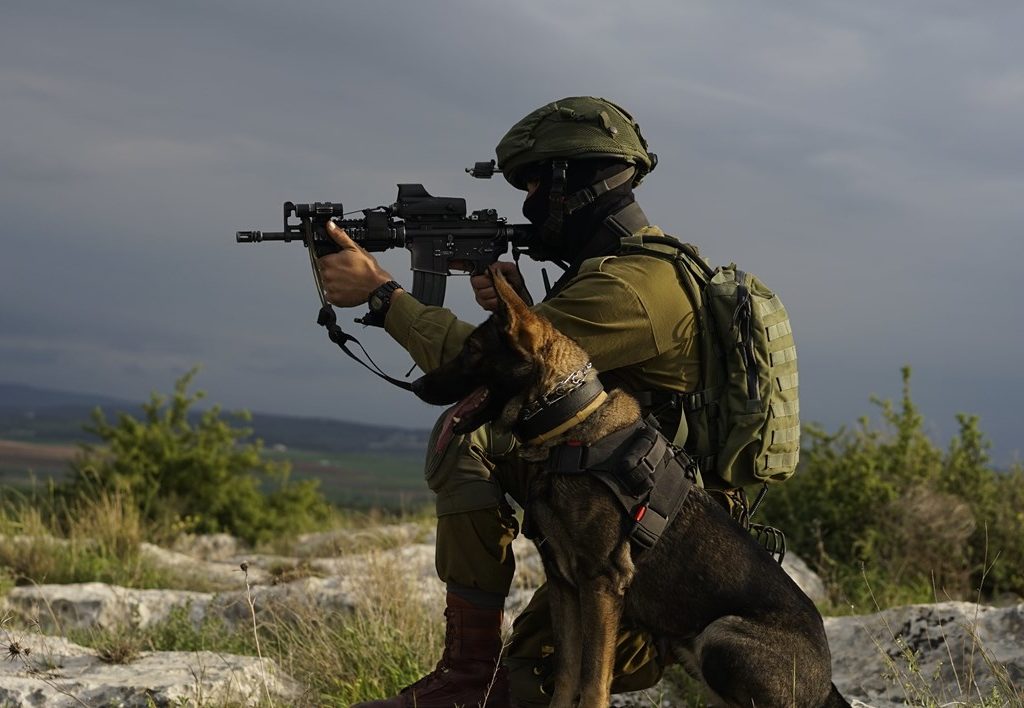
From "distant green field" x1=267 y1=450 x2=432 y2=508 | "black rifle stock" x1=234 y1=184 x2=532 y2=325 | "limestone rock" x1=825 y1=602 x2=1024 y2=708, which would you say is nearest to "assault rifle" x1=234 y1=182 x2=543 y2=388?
"black rifle stock" x1=234 y1=184 x2=532 y2=325

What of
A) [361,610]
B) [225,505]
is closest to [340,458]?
[225,505]

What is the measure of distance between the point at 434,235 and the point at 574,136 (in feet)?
2.82

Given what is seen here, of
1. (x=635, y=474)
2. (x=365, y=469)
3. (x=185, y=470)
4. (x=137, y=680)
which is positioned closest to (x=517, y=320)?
(x=635, y=474)

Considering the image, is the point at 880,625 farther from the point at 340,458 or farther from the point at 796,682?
the point at 340,458

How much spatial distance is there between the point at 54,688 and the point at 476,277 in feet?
9.80

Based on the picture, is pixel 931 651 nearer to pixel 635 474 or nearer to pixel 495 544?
pixel 495 544

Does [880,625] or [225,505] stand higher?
Result: [880,625]

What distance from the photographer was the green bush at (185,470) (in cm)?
1532

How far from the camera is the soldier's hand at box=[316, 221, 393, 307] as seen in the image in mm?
5004

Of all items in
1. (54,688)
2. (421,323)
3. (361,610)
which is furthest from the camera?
(361,610)

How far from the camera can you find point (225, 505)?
Result: 621 inches

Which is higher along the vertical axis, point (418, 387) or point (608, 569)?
point (418, 387)

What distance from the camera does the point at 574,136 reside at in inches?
200

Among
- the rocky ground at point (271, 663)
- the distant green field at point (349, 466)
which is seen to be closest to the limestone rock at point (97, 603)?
the rocky ground at point (271, 663)
